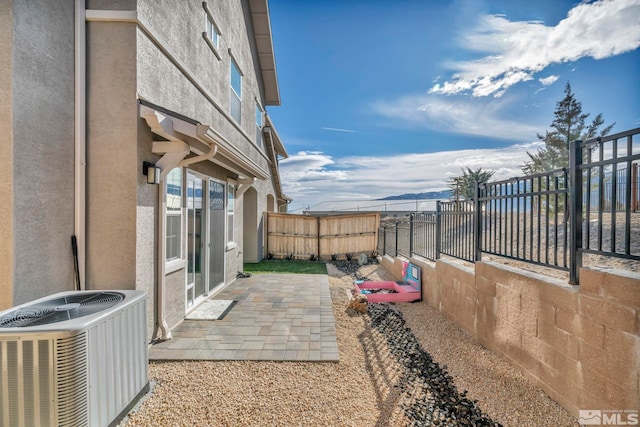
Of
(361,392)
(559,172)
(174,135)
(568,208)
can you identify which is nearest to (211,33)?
(174,135)

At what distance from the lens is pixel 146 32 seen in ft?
12.2

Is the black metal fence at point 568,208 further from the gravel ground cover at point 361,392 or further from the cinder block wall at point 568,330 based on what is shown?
the gravel ground cover at point 361,392

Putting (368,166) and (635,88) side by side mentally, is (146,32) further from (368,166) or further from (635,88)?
(368,166)

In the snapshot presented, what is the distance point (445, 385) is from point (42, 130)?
5.41 meters

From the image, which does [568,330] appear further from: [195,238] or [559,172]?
[195,238]

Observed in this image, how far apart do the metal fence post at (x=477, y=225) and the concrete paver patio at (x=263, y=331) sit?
276cm

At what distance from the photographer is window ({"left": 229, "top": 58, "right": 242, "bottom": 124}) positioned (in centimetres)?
789

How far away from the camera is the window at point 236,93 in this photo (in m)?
7.89

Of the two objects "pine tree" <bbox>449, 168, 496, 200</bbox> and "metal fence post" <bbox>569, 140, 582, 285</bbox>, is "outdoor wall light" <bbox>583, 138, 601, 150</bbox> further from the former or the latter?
"pine tree" <bbox>449, 168, 496, 200</bbox>

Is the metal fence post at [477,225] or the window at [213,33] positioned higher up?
the window at [213,33]

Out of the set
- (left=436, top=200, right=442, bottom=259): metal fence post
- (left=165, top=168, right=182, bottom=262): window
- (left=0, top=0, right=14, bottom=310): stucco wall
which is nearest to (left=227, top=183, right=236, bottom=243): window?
(left=165, top=168, right=182, bottom=262): window

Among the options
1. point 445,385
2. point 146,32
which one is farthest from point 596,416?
point 146,32

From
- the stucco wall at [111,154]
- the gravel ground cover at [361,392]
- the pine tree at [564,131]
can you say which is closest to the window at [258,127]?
the stucco wall at [111,154]

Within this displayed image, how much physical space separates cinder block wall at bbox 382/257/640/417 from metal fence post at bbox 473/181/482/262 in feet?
1.07
